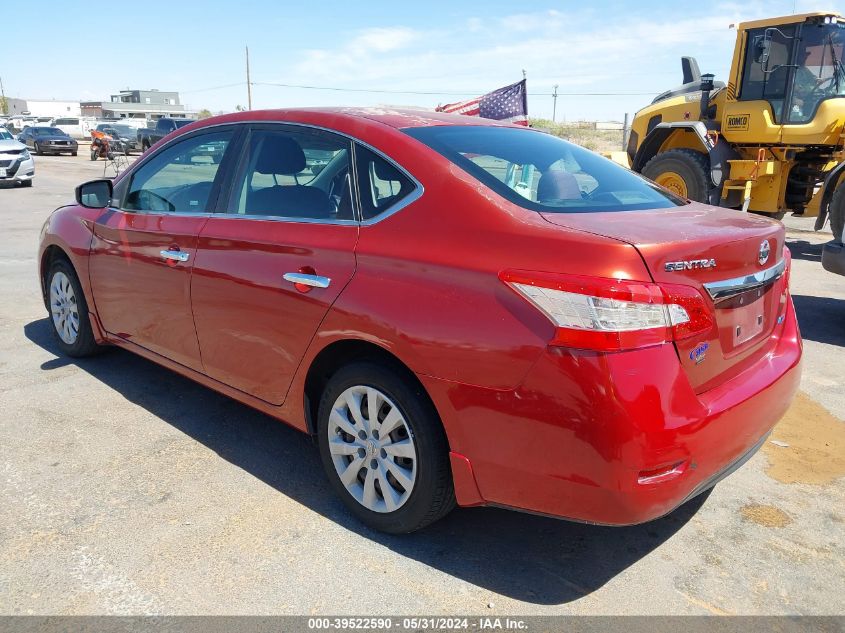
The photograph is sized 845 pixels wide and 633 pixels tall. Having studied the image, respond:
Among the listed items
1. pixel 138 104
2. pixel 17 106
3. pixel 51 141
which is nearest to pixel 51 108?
pixel 17 106

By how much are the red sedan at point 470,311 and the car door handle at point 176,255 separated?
0.01m

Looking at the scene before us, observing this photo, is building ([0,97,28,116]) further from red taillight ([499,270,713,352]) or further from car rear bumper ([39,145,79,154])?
red taillight ([499,270,713,352])

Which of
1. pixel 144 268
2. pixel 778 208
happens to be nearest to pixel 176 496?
pixel 144 268

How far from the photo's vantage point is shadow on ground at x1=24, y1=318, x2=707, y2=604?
2.73 m

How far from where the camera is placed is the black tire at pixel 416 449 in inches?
105

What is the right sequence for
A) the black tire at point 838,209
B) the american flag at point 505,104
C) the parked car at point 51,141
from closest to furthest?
the black tire at point 838,209 → the american flag at point 505,104 → the parked car at point 51,141

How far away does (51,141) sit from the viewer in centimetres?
3591

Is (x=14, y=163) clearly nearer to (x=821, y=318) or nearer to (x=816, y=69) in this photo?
(x=816, y=69)

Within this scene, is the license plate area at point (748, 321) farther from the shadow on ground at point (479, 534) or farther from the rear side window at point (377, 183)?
the rear side window at point (377, 183)

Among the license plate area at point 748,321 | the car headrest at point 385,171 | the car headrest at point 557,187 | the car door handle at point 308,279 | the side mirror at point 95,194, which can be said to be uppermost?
the car headrest at point 385,171

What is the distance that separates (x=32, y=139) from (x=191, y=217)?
128ft

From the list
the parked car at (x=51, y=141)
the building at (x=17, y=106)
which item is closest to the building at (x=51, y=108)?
the building at (x=17, y=106)

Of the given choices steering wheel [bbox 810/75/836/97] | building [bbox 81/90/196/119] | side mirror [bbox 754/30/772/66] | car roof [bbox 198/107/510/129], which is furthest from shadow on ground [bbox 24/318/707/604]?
building [bbox 81/90/196/119]

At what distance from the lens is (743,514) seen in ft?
10.4
